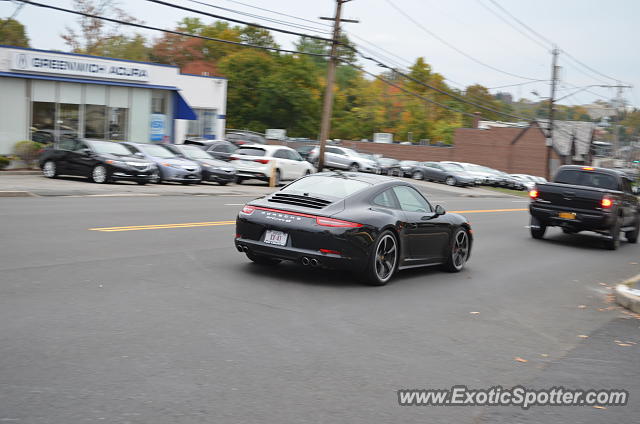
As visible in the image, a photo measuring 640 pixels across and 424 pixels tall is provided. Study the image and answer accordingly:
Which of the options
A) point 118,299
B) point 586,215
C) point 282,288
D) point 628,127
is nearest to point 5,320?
point 118,299

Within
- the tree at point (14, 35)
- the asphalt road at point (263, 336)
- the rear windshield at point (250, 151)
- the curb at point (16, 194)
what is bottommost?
the curb at point (16, 194)

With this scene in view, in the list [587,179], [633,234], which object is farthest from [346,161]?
[587,179]

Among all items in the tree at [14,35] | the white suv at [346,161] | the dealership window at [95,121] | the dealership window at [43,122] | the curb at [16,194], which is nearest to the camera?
the curb at [16,194]

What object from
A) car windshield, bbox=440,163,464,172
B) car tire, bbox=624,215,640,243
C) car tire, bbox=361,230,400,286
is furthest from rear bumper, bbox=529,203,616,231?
car windshield, bbox=440,163,464,172

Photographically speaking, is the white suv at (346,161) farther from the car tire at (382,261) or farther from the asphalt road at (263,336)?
the car tire at (382,261)

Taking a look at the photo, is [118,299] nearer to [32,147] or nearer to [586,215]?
[586,215]

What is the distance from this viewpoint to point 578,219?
55.5 feet

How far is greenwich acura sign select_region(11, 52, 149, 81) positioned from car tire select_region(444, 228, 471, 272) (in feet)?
80.7

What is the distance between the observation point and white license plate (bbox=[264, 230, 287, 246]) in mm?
9070

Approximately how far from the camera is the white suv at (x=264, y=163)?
30.1 meters

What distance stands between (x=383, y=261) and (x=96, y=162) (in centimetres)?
1740

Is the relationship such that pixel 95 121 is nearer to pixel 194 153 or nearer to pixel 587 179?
pixel 194 153

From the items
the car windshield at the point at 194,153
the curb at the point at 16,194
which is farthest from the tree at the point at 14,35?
the curb at the point at 16,194

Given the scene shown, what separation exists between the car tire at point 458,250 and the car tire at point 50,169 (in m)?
18.0
